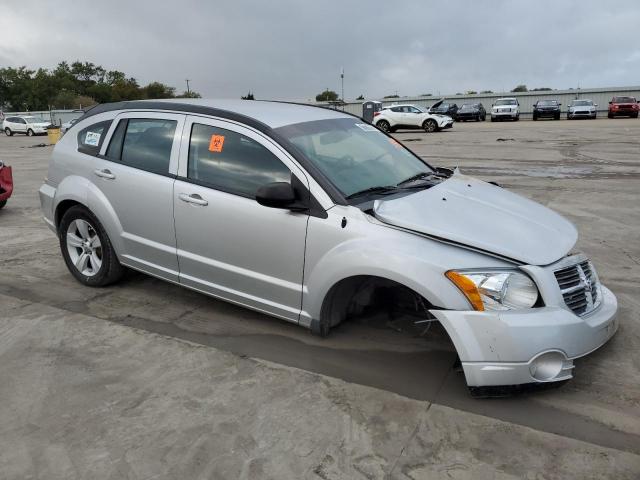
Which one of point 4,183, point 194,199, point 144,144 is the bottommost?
point 4,183

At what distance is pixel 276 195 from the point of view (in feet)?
10.9

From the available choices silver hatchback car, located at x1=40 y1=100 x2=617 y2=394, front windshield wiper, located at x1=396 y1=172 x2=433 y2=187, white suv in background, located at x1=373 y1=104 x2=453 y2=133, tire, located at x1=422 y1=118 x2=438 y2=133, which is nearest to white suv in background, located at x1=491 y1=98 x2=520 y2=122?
white suv in background, located at x1=373 y1=104 x2=453 y2=133

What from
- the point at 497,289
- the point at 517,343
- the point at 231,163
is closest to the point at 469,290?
the point at 497,289

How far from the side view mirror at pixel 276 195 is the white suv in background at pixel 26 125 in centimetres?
4383

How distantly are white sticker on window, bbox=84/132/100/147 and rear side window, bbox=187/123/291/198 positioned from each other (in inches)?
47.2

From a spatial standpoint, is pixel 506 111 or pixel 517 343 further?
pixel 506 111

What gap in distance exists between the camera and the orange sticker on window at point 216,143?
388 cm

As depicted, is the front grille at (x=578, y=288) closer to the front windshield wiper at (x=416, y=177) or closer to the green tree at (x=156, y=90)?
the front windshield wiper at (x=416, y=177)

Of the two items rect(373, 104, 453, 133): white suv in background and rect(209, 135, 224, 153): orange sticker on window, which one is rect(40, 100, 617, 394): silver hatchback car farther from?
rect(373, 104, 453, 133): white suv in background

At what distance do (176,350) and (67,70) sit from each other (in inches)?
4556

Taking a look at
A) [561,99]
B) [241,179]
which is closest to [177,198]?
[241,179]

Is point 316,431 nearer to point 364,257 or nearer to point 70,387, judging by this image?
point 364,257

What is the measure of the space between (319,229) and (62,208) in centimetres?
289

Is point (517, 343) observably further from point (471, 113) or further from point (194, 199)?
point (471, 113)
